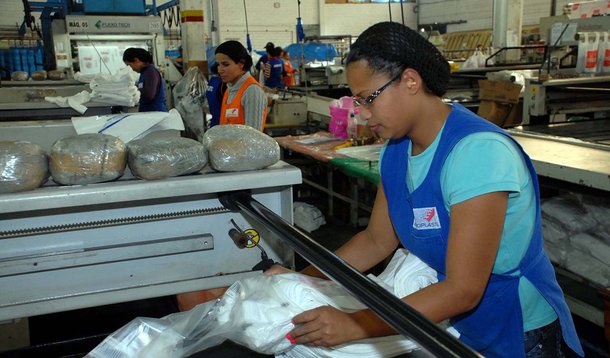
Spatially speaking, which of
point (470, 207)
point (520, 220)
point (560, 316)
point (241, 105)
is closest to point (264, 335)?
point (470, 207)

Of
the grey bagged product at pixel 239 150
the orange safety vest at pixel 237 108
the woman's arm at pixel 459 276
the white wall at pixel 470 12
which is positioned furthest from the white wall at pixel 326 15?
the woman's arm at pixel 459 276

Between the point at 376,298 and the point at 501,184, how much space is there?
0.36 meters

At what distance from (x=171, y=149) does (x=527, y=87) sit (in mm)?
2708

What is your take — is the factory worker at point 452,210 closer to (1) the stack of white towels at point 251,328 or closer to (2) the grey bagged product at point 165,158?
(1) the stack of white towels at point 251,328

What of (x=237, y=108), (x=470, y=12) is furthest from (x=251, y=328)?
(x=470, y=12)

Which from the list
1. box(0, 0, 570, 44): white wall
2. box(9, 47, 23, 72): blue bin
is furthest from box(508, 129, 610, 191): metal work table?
box(0, 0, 570, 44): white wall

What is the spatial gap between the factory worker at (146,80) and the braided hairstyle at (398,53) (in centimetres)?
415

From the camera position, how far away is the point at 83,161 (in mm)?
1276

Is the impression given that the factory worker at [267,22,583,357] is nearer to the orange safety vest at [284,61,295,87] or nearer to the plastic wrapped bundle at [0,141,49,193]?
the plastic wrapped bundle at [0,141,49,193]

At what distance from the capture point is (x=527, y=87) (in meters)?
3.35

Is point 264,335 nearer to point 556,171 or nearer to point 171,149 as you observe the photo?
point 171,149

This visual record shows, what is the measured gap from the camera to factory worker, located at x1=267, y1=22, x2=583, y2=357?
3.29ft

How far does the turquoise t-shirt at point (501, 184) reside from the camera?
1.01 m

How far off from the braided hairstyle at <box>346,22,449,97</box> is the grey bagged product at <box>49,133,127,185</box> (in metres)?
0.66
